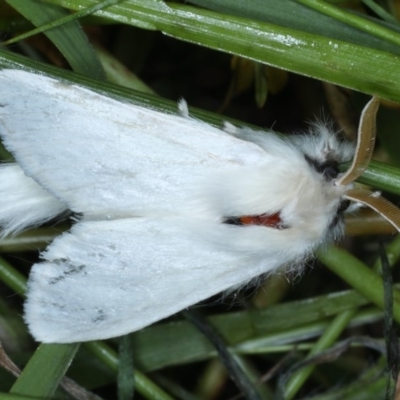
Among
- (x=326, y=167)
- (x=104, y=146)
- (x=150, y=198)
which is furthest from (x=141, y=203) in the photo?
(x=326, y=167)

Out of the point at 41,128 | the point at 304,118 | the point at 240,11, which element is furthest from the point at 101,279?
the point at 304,118

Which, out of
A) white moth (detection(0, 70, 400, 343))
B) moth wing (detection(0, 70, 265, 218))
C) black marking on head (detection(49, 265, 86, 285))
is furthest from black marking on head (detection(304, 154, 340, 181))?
black marking on head (detection(49, 265, 86, 285))

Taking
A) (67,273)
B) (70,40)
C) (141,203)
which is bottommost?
(67,273)

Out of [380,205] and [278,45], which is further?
[278,45]

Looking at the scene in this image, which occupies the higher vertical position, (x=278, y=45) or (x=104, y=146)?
(x=278, y=45)

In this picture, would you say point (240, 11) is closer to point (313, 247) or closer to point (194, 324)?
point (313, 247)

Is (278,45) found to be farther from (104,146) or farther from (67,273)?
(67,273)
